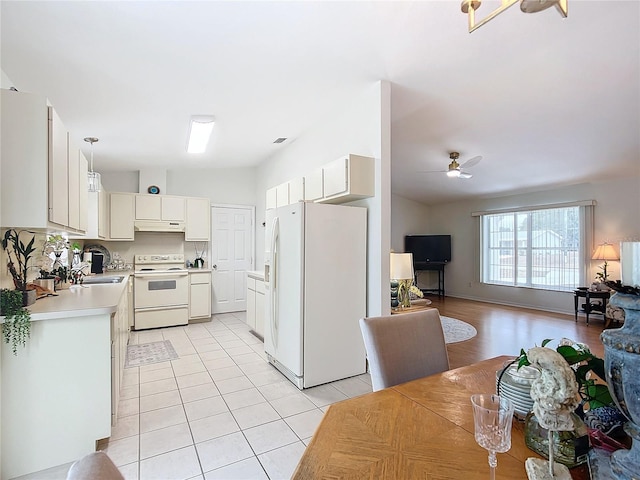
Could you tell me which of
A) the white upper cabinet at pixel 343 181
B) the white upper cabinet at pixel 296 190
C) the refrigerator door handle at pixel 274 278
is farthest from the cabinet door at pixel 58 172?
the white upper cabinet at pixel 296 190

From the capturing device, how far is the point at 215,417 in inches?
99.2

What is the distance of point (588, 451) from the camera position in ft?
2.84

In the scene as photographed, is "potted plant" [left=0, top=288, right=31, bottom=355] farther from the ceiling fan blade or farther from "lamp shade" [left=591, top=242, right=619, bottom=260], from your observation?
"lamp shade" [left=591, top=242, right=619, bottom=260]

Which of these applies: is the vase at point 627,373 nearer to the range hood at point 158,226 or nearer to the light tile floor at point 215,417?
the light tile floor at point 215,417

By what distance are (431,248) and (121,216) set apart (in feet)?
23.5

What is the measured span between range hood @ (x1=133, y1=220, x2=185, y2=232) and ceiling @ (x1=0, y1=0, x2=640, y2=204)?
1136mm

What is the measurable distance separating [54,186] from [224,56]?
1513 millimetres

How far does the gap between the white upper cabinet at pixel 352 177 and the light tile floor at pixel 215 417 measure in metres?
1.85

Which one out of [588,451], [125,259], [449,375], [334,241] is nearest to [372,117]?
[334,241]

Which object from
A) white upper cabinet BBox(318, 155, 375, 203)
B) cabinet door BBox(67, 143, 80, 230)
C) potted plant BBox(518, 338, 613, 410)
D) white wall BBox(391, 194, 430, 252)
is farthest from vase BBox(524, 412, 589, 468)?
white wall BBox(391, 194, 430, 252)

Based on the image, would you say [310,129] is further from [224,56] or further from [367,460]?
[367,460]

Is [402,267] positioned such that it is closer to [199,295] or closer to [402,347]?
[402,347]

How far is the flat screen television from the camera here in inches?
344

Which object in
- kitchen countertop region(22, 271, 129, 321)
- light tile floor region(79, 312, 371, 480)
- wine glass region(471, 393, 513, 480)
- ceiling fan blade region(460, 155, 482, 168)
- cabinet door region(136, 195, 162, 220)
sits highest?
ceiling fan blade region(460, 155, 482, 168)
